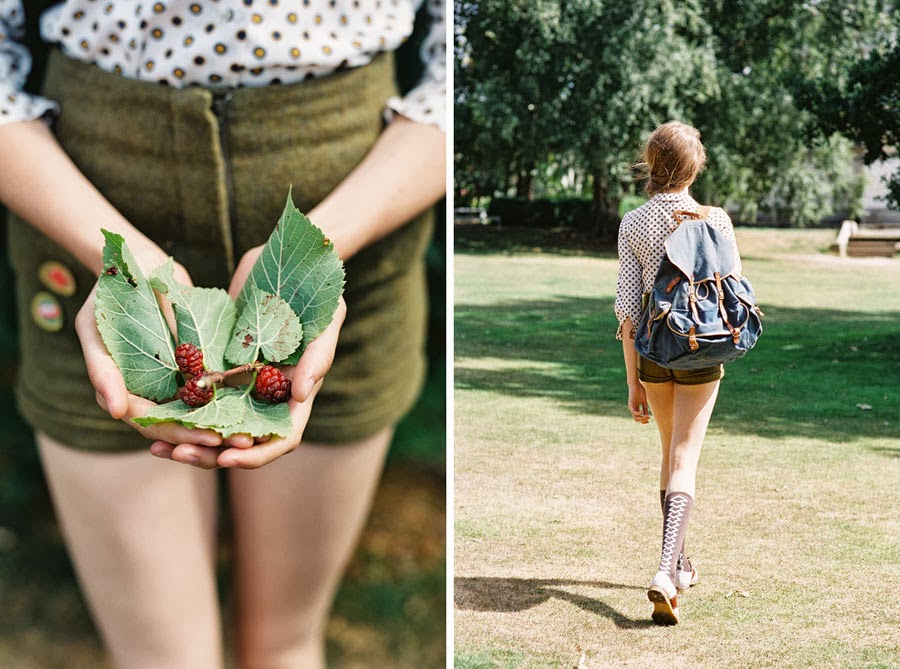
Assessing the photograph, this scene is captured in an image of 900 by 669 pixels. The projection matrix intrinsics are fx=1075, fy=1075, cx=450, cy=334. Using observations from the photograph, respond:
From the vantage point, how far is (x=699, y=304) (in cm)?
274

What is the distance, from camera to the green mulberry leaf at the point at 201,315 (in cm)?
222

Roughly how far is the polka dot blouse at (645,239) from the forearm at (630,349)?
19 mm

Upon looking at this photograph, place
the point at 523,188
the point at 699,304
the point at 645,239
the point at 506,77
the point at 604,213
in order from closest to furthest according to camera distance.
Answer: the point at 699,304 → the point at 645,239 → the point at 506,77 → the point at 604,213 → the point at 523,188

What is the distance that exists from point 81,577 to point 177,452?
482mm

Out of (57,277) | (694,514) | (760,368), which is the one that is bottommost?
(760,368)

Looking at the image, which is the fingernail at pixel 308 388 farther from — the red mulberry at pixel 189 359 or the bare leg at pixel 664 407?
the bare leg at pixel 664 407

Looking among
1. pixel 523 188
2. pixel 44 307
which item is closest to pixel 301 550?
pixel 44 307

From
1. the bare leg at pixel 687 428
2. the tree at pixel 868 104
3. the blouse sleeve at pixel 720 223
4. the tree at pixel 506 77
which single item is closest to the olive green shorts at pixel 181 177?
the blouse sleeve at pixel 720 223

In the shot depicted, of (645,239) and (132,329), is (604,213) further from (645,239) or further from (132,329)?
(132,329)

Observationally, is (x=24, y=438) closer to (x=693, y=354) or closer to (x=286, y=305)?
(x=286, y=305)

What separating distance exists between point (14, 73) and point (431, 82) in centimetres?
88

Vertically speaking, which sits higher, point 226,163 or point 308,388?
point 226,163

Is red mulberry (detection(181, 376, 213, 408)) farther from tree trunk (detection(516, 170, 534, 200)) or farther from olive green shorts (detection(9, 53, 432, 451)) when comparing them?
tree trunk (detection(516, 170, 534, 200))

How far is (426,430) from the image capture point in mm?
2484
